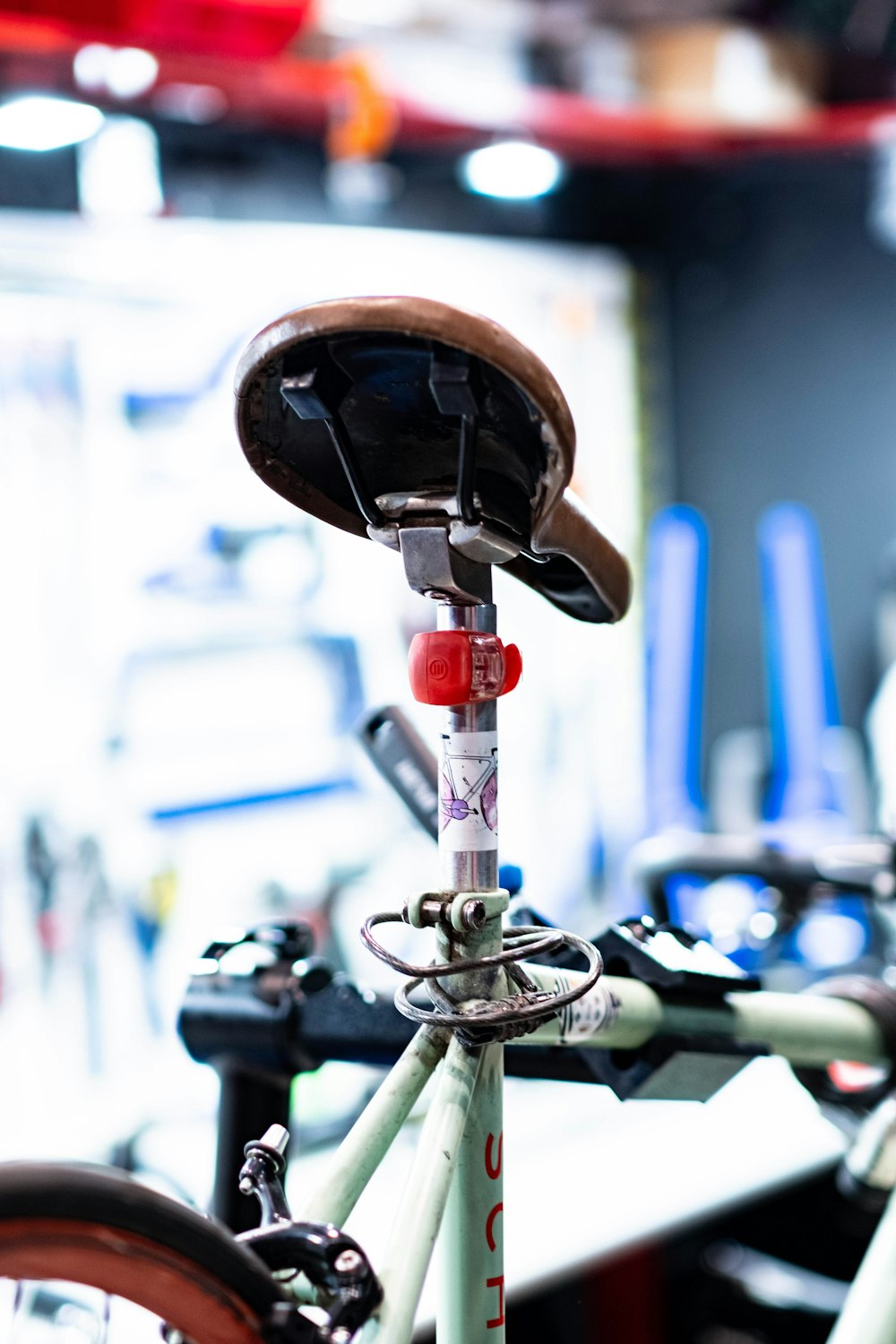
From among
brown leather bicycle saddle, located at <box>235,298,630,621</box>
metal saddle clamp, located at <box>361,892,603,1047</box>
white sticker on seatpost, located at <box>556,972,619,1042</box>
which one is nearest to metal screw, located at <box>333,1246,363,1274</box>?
metal saddle clamp, located at <box>361,892,603,1047</box>

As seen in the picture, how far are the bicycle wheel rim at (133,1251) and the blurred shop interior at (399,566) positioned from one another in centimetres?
89

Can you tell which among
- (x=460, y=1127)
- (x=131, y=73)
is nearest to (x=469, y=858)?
(x=460, y=1127)

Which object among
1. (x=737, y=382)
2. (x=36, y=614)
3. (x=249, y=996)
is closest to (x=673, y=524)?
(x=737, y=382)

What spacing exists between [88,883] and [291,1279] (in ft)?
5.96

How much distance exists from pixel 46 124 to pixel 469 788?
1.92 metres

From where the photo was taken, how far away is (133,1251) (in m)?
0.61

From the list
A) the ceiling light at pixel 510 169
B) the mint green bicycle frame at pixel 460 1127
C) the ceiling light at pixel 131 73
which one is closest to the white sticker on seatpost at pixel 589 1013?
the mint green bicycle frame at pixel 460 1127

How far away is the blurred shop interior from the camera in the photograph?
7.41 feet

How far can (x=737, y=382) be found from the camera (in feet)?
11.6

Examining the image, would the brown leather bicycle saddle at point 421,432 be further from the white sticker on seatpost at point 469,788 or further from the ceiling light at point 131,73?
the ceiling light at point 131,73

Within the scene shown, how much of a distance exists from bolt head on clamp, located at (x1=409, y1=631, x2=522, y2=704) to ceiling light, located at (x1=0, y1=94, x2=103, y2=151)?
73.2 inches

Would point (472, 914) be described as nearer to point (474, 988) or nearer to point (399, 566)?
point (474, 988)

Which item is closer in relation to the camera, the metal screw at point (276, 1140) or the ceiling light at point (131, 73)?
the metal screw at point (276, 1140)

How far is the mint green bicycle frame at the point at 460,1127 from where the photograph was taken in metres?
0.70
